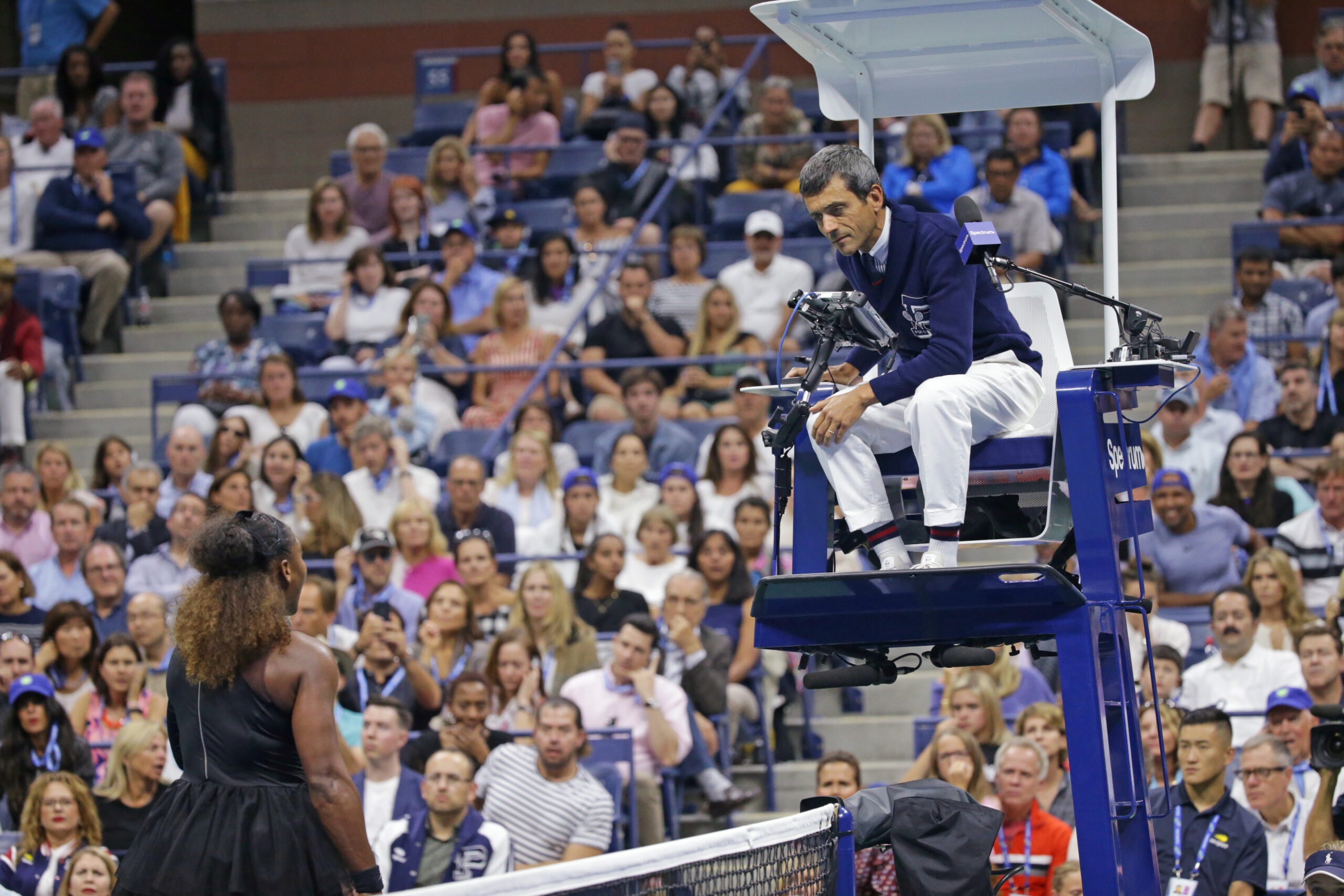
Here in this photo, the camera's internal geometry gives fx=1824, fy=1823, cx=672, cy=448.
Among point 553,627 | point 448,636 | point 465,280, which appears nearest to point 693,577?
point 553,627

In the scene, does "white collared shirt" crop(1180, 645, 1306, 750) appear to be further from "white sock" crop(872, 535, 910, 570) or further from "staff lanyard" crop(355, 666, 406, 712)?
"staff lanyard" crop(355, 666, 406, 712)

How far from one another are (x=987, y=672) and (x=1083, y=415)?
12.7 feet

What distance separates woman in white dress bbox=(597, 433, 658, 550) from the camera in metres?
10.8

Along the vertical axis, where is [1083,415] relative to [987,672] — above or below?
above

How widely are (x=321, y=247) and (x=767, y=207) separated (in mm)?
3450

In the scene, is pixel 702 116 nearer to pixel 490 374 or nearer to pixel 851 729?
pixel 490 374

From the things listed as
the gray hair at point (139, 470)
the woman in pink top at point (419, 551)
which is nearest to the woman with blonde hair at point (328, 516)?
the woman in pink top at point (419, 551)

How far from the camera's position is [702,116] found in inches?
587

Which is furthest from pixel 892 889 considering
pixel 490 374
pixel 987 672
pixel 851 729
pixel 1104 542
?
pixel 490 374

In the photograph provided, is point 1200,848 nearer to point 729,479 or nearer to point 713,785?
point 713,785

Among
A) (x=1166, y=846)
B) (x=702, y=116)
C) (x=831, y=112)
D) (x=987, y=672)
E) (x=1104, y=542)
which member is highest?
(x=702, y=116)

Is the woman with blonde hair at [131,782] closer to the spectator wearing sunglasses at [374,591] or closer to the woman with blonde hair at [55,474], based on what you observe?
the spectator wearing sunglasses at [374,591]

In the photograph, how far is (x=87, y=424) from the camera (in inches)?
532

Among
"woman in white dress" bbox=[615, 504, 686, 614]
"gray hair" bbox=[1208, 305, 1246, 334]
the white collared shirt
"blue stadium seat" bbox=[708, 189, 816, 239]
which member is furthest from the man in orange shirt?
"blue stadium seat" bbox=[708, 189, 816, 239]
